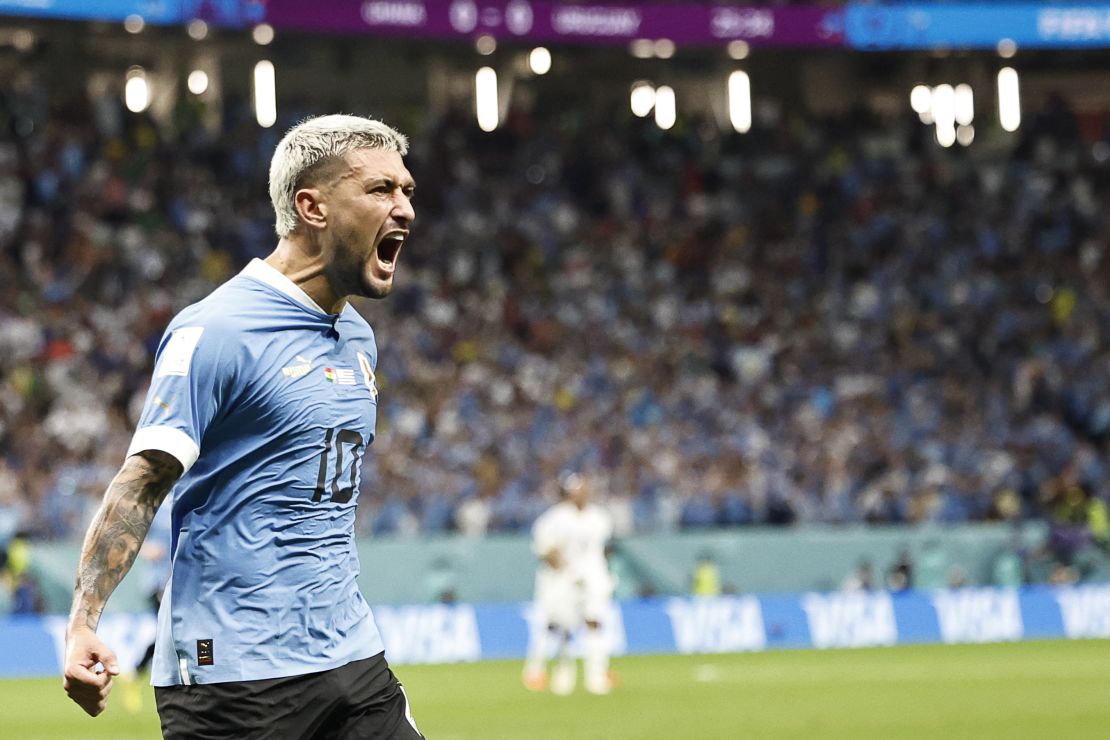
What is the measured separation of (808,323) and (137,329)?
419 inches

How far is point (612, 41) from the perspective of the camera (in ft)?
101

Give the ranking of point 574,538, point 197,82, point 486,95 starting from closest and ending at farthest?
1. point 574,538
2. point 197,82
3. point 486,95

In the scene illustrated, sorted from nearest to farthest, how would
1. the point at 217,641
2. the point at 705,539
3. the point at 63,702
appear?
the point at 217,641 → the point at 63,702 → the point at 705,539

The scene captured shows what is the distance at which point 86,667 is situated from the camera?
13.5ft

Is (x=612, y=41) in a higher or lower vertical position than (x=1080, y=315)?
higher

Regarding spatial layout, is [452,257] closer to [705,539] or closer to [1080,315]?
[705,539]

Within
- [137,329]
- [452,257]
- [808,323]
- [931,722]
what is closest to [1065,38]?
[808,323]

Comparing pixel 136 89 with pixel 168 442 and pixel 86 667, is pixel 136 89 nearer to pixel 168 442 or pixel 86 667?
pixel 168 442

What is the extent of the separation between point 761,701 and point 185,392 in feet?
41.7

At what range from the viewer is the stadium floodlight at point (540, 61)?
114 ft

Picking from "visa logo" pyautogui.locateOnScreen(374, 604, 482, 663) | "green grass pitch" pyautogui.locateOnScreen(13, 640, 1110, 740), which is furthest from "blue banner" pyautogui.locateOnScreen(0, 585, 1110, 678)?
"green grass pitch" pyautogui.locateOnScreen(13, 640, 1110, 740)

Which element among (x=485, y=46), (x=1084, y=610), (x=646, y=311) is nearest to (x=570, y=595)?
(x=1084, y=610)

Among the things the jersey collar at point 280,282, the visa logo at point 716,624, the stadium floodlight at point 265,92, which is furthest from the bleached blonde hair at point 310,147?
the stadium floodlight at point 265,92

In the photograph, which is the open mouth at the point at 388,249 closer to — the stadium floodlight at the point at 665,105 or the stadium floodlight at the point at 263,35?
the stadium floodlight at the point at 263,35
